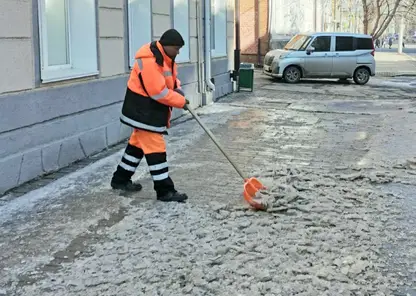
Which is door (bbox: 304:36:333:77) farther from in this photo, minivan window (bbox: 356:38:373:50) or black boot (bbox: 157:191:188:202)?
black boot (bbox: 157:191:188:202)

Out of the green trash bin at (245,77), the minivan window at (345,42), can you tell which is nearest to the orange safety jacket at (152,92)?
the green trash bin at (245,77)

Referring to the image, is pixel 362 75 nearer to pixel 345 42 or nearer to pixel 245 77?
pixel 345 42

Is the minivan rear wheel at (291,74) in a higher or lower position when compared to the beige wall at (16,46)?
lower

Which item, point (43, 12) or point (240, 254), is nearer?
point (240, 254)

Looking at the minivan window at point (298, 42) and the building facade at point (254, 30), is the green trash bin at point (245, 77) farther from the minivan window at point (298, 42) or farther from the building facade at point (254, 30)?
the building facade at point (254, 30)

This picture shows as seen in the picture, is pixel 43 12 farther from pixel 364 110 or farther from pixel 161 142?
pixel 364 110

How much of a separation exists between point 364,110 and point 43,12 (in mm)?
8337

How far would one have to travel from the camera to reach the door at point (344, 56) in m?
19.9

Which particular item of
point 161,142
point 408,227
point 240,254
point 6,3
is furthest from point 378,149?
point 6,3

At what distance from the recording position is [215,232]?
4754mm

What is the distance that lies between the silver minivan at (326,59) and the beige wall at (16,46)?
46.5ft

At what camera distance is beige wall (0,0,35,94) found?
227 inches

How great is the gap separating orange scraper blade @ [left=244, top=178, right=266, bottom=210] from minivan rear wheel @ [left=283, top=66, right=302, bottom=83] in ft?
47.6

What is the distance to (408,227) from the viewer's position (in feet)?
16.4
